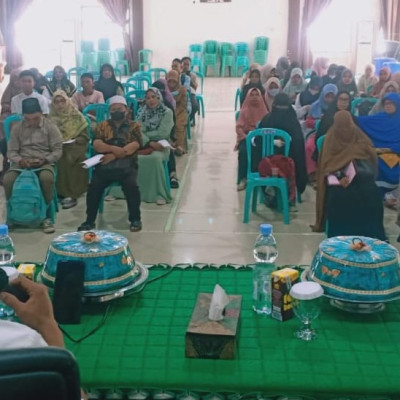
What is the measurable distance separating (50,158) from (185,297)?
2.97 metres

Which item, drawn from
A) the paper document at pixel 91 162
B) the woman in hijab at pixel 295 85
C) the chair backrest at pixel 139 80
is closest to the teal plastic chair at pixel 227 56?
the chair backrest at pixel 139 80

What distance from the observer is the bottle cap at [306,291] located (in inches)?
78.4

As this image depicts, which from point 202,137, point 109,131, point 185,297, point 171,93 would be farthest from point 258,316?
point 202,137

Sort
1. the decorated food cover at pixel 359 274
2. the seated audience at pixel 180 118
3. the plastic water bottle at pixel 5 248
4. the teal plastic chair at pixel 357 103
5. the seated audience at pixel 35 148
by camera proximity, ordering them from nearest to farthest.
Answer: the decorated food cover at pixel 359 274
the plastic water bottle at pixel 5 248
the seated audience at pixel 35 148
the teal plastic chair at pixel 357 103
the seated audience at pixel 180 118

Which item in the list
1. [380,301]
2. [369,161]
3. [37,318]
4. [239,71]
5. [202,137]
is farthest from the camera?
[239,71]

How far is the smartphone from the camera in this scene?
2.10 metres

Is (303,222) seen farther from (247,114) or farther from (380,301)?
(380,301)

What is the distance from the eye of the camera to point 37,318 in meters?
1.60

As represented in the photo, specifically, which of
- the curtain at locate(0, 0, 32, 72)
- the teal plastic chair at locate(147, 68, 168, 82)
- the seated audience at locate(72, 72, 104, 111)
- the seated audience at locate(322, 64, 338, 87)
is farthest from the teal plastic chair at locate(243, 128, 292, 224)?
the curtain at locate(0, 0, 32, 72)

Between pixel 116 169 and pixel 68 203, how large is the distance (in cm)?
80

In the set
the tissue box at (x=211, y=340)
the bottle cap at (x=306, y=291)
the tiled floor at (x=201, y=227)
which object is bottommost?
the tiled floor at (x=201, y=227)

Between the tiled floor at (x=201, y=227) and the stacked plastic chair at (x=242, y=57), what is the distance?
8672 millimetres

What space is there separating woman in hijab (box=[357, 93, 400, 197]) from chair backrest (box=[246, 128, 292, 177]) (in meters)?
0.74

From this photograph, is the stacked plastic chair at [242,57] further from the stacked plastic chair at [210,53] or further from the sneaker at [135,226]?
the sneaker at [135,226]
